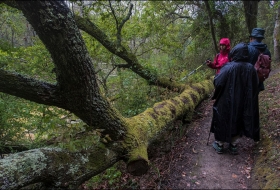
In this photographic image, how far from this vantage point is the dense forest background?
14.7ft

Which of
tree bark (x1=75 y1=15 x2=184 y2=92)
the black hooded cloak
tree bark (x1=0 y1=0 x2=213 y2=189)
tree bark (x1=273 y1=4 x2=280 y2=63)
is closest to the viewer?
tree bark (x1=0 y1=0 x2=213 y2=189)

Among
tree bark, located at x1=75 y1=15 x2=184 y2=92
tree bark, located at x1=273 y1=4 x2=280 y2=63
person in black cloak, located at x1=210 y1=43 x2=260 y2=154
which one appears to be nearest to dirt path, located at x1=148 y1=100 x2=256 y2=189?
person in black cloak, located at x1=210 y1=43 x2=260 y2=154

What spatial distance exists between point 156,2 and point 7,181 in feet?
39.0

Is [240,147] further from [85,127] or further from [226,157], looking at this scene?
[85,127]

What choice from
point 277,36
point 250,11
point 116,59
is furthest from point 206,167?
point 277,36

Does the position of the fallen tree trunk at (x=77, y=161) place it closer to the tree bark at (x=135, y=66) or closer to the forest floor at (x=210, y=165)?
the forest floor at (x=210, y=165)

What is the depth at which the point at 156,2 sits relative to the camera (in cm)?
1212

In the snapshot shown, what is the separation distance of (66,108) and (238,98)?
130 inches

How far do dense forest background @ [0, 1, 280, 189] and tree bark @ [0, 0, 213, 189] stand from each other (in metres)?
0.09

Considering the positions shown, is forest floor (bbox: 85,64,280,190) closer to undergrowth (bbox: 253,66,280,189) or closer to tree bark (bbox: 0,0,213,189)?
undergrowth (bbox: 253,66,280,189)

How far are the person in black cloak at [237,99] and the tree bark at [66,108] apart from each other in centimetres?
177

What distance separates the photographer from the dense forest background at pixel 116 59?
14.7 feet

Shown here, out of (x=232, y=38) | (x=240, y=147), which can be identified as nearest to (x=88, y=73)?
(x=240, y=147)

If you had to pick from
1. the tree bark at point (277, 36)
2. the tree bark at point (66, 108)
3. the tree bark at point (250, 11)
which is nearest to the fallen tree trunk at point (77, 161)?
the tree bark at point (66, 108)
